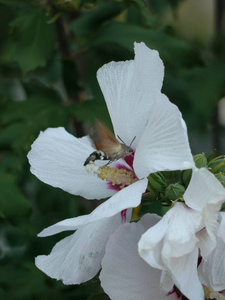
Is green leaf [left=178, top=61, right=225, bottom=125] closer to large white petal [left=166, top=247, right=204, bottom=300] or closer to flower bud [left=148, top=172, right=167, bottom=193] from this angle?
flower bud [left=148, top=172, right=167, bottom=193]

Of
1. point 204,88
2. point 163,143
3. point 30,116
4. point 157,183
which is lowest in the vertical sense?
point 204,88

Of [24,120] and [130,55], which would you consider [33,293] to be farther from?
[130,55]

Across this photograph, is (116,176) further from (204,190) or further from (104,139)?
(204,190)

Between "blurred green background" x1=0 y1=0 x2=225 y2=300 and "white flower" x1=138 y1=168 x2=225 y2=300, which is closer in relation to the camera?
"white flower" x1=138 y1=168 x2=225 y2=300

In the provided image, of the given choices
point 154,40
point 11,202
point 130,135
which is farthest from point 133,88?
point 154,40

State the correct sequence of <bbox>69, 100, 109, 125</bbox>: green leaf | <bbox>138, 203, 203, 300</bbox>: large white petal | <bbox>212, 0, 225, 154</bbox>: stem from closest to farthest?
<bbox>138, 203, 203, 300</bbox>: large white petal → <bbox>69, 100, 109, 125</bbox>: green leaf → <bbox>212, 0, 225, 154</bbox>: stem

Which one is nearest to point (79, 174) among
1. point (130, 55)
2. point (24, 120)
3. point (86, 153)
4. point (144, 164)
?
point (86, 153)

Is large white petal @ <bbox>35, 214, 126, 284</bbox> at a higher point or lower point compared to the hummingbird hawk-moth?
lower

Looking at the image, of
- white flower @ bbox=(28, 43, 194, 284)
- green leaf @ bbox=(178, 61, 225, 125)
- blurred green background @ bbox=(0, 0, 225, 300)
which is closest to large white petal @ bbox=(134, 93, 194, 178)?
white flower @ bbox=(28, 43, 194, 284)
